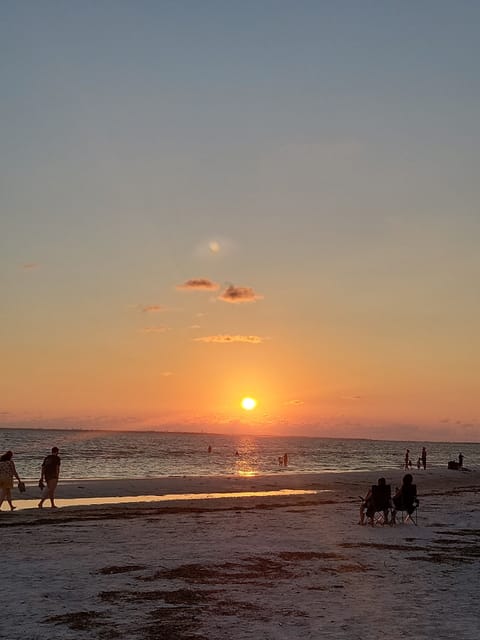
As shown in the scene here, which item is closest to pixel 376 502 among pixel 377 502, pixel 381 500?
pixel 377 502

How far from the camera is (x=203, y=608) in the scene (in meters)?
10.1

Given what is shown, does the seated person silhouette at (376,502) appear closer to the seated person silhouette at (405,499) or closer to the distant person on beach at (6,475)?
the seated person silhouette at (405,499)

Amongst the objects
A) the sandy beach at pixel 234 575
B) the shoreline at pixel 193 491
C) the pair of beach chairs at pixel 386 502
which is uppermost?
the pair of beach chairs at pixel 386 502

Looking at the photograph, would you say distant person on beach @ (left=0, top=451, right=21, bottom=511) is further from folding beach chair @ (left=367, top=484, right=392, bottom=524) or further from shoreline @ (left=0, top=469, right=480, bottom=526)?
folding beach chair @ (left=367, top=484, right=392, bottom=524)

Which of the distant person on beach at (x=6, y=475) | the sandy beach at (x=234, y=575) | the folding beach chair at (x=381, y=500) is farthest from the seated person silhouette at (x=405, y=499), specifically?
the distant person on beach at (x=6, y=475)

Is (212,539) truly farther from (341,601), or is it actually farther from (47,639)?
(47,639)

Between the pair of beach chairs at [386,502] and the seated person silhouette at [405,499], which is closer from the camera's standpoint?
the pair of beach chairs at [386,502]

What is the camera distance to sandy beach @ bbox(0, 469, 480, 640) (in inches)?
364

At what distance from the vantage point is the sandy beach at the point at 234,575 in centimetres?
926

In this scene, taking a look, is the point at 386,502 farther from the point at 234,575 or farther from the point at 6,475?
the point at 6,475

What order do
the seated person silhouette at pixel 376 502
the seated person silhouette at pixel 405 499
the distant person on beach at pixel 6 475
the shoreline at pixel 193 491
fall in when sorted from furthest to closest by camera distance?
the shoreline at pixel 193 491, the distant person on beach at pixel 6 475, the seated person silhouette at pixel 405 499, the seated person silhouette at pixel 376 502

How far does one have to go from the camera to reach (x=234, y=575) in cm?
1238

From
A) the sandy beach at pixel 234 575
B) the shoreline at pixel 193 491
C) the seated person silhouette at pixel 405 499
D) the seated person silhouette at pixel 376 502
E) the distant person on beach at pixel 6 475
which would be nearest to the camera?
the sandy beach at pixel 234 575

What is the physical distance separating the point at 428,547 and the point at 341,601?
238 inches
